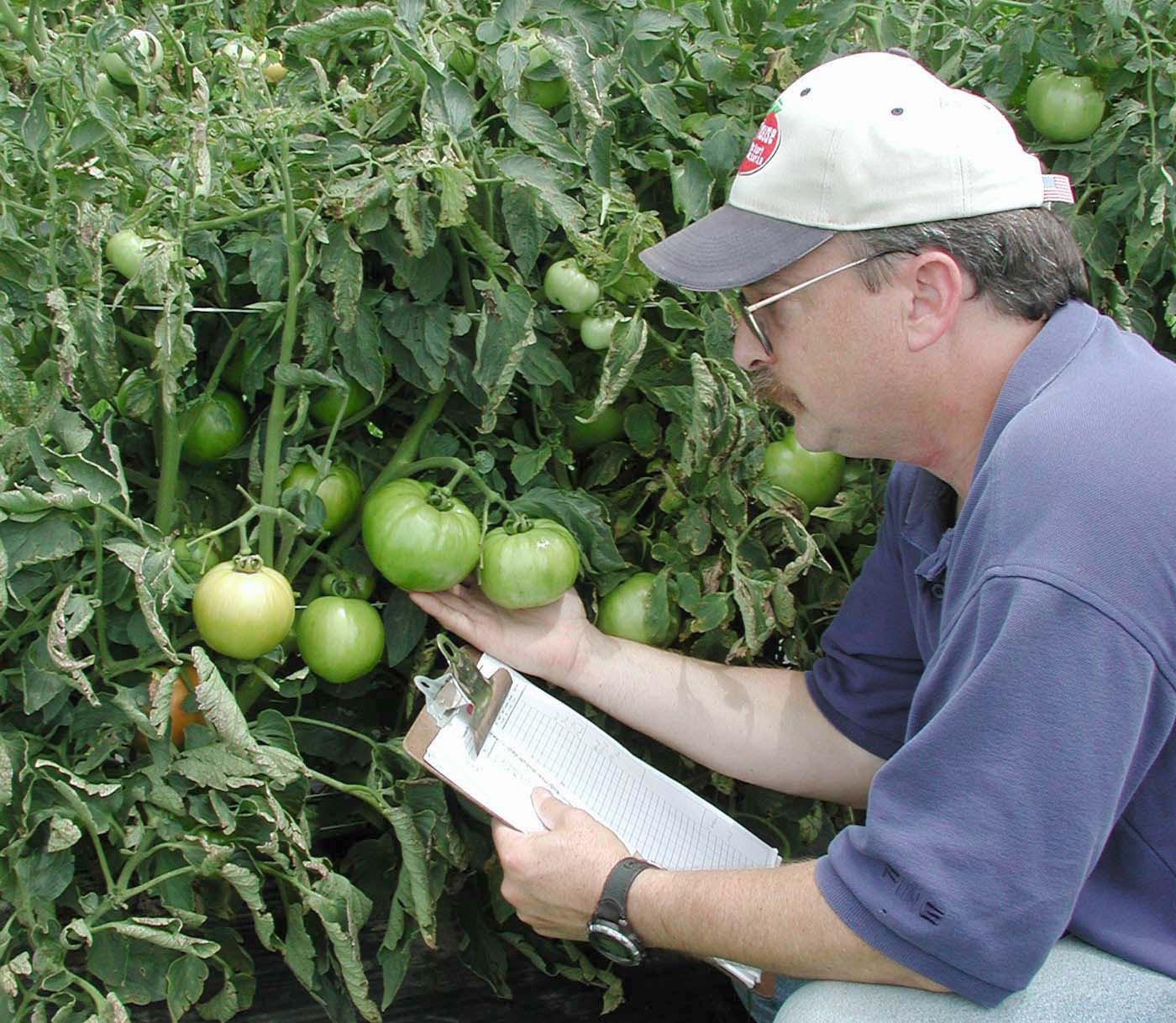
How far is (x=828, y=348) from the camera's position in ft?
3.95

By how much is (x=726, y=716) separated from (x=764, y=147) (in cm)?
69

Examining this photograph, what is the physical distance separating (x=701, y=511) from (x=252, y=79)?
73 cm

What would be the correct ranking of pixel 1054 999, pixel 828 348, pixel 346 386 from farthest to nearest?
1. pixel 346 386
2. pixel 828 348
3. pixel 1054 999

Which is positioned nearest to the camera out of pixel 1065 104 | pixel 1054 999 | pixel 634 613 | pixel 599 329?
pixel 1054 999

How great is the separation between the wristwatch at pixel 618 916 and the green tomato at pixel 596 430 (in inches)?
21.7

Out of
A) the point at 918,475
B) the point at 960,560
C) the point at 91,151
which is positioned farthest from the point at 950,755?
the point at 91,151

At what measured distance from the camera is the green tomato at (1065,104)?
1622mm

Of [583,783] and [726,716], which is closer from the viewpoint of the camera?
[583,783]

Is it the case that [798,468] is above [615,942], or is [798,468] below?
above

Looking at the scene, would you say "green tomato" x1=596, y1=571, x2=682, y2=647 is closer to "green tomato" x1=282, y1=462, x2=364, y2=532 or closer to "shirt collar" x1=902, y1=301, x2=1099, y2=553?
"green tomato" x1=282, y1=462, x2=364, y2=532

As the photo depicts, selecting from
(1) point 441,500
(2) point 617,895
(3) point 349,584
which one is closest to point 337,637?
(3) point 349,584

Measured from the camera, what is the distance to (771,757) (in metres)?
1.53

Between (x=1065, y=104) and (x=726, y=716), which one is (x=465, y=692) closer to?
(x=726, y=716)

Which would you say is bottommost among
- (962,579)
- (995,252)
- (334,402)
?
(334,402)
